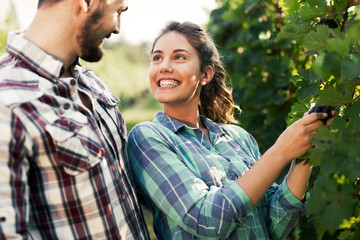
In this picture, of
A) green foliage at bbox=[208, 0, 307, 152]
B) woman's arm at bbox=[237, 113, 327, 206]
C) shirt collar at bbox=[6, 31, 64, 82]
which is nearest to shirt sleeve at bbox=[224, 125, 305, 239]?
woman's arm at bbox=[237, 113, 327, 206]

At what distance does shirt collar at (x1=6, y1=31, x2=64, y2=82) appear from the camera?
4.66 feet

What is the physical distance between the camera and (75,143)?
4.56 ft

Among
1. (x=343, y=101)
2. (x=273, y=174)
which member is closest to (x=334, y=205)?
(x=343, y=101)

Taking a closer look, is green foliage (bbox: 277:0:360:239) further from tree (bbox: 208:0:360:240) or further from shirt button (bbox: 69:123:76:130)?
shirt button (bbox: 69:123:76:130)

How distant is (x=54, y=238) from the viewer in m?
1.41

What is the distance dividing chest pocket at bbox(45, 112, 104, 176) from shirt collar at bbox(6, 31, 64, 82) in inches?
6.5

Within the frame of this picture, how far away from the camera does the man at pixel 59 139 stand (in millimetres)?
1245

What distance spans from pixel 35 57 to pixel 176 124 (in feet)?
2.58

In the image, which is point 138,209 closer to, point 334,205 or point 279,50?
point 334,205

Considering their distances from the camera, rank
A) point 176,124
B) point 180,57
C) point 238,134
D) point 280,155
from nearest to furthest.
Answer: point 280,155
point 176,124
point 180,57
point 238,134

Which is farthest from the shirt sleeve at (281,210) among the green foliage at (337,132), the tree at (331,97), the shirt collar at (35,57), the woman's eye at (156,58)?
the shirt collar at (35,57)

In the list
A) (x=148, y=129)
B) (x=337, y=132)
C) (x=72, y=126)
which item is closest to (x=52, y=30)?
(x=72, y=126)

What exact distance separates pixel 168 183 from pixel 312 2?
0.88m

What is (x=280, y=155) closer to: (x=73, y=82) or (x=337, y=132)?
(x=337, y=132)
